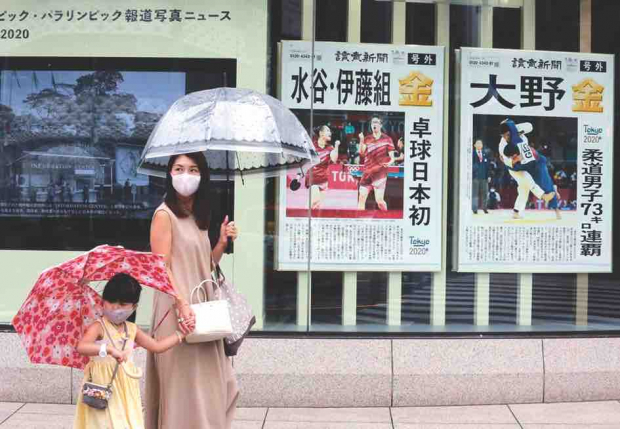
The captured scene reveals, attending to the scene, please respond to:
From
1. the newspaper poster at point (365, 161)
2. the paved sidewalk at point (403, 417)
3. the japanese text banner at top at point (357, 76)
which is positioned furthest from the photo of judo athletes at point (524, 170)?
the paved sidewalk at point (403, 417)

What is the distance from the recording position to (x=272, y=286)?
6.94 m

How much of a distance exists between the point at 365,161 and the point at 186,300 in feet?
11.1

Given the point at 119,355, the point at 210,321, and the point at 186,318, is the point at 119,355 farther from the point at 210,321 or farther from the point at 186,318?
the point at 210,321

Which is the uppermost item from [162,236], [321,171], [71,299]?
[321,171]

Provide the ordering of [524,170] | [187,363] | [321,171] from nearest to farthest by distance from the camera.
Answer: [187,363] < [321,171] < [524,170]

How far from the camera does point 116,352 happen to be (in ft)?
12.0

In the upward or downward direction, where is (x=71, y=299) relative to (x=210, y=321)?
upward

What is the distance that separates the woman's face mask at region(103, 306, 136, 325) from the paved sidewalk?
243 centimetres

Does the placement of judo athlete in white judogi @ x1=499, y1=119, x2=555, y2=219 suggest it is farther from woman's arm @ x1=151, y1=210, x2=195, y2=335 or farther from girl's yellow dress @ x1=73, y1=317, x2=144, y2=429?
girl's yellow dress @ x1=73, y1=317, x2=144, y2=429

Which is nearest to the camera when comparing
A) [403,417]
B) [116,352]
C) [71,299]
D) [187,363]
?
[116,352]

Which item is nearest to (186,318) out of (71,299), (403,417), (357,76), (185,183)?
(71,299)

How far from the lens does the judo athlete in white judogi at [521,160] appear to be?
7.07 meters

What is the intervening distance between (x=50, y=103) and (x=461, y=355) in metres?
4.27

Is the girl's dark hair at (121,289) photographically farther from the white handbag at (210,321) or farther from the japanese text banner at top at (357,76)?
the japanese text banner at top at (357,76)
